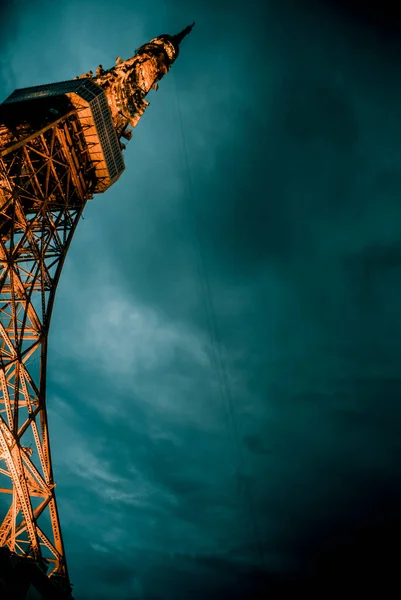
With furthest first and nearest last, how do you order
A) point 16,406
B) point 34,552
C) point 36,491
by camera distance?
point 36,491
point 16,406
point 34,552

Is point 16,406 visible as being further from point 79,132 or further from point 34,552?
point 79,132

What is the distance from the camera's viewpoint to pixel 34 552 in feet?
45.5

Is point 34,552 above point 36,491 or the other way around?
the other way around

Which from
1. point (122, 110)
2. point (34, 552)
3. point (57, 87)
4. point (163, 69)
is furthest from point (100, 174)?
→ point (34, 552)

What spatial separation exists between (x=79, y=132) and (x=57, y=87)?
2498 millimetres

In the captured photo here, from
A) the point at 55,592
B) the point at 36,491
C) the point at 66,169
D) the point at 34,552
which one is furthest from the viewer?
the point at 66,169

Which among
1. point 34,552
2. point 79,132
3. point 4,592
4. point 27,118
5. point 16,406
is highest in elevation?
point 79,132

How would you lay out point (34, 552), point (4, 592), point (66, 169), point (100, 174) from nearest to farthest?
1. point (4, 592)
2. point (34, 552)
3. point (66, 169)
4. point (100, 174)

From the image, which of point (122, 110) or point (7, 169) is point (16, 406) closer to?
point (7, 169)

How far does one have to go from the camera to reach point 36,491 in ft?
54.0

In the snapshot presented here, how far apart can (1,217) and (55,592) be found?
16.8 m

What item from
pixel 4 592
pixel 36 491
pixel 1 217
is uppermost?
pixel 1 217

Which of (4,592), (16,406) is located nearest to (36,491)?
(16,406)

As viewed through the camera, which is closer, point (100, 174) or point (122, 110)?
point (100, 174)
